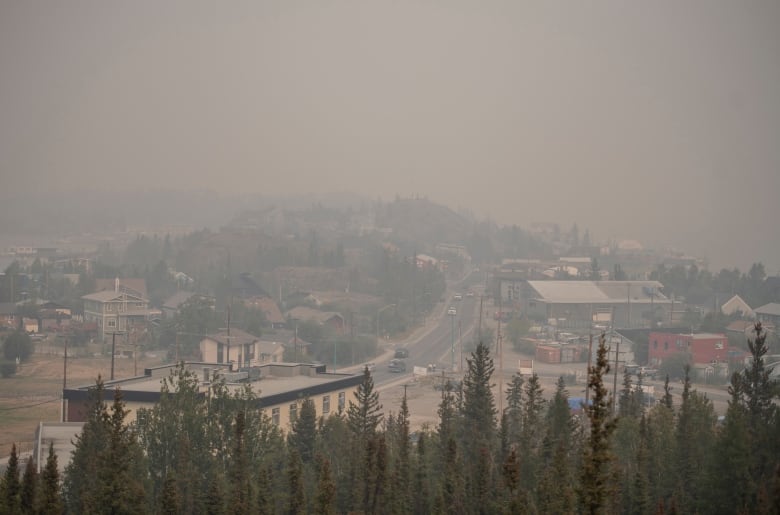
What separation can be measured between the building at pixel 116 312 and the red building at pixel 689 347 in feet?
72.5

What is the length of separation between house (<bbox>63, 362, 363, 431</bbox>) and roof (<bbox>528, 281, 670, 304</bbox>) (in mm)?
28034

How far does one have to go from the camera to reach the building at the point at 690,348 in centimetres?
3938

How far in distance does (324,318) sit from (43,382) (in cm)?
1613

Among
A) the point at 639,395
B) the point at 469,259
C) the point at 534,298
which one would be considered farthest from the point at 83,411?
the point at 469,259

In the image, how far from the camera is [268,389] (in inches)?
931

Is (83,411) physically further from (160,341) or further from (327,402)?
(160,341)

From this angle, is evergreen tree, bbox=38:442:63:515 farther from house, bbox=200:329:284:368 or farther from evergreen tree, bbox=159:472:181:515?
house, bbox=200:329:284:368

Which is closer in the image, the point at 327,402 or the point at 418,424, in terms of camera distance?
the point at 327,402

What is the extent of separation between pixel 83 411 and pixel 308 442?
5877 mm

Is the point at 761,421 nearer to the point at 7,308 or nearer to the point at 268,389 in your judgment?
the point at 268,389

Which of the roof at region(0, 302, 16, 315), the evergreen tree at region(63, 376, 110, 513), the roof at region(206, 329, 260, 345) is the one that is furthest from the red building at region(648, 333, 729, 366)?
the roof at region(0, 302, 16, 315)

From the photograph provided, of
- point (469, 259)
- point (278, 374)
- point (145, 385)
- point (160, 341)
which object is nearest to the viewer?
point (145, 385)

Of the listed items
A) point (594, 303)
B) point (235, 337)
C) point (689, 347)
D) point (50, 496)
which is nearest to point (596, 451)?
point (50, 496)

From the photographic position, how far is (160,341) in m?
42.0
